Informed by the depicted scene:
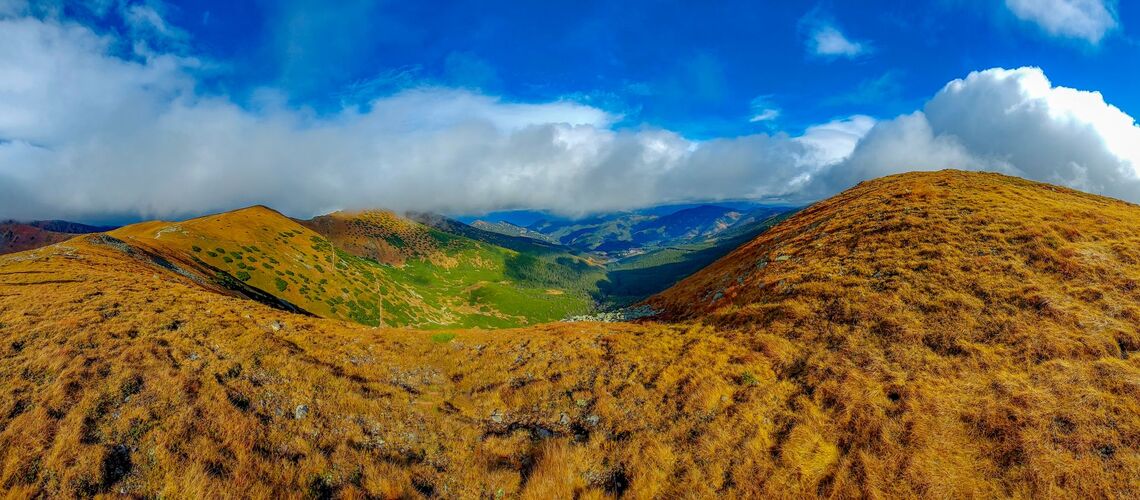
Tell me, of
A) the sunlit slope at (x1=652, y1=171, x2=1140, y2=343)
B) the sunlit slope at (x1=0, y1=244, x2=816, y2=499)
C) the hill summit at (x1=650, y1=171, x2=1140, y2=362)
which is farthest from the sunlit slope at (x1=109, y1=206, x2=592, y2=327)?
the sunlit slope at (x1=652, y1=171, x2=1140, y2=343)

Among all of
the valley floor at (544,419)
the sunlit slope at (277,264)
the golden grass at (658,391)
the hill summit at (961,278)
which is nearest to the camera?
the valley floor at (544,419)

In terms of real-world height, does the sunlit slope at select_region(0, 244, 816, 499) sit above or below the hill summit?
below

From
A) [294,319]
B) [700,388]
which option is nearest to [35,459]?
[294,319]

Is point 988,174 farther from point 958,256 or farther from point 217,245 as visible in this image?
point 217,245

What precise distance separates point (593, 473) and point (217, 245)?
103103 mm

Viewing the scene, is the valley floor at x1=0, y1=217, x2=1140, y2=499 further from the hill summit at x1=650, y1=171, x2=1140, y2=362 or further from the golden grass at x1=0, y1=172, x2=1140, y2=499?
the hill summit at x1=650, y1=171, x2=1140, y2=362

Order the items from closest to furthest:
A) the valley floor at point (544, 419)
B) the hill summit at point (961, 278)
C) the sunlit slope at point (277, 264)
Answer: the valley floor at point (544, 419) < the hill summit at point (961, 278) < the sunlit slope at point (277, 264)

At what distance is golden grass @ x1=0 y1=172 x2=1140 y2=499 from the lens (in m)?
10.5

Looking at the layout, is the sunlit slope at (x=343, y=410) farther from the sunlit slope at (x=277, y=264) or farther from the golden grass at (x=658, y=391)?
the sunlit slope at (x=277, y=264)

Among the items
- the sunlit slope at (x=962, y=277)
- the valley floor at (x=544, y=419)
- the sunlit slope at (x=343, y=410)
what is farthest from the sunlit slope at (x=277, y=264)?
the sunlit slope at (x=962, y=277)

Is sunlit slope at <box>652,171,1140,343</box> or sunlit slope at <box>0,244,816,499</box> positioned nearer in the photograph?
sunlit slope at <box>0,244,816,499</box>

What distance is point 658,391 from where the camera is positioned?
1642cm

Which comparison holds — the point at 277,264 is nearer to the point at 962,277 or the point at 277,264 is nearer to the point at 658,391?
the point at 658,391

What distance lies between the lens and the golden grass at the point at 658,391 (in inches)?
414
